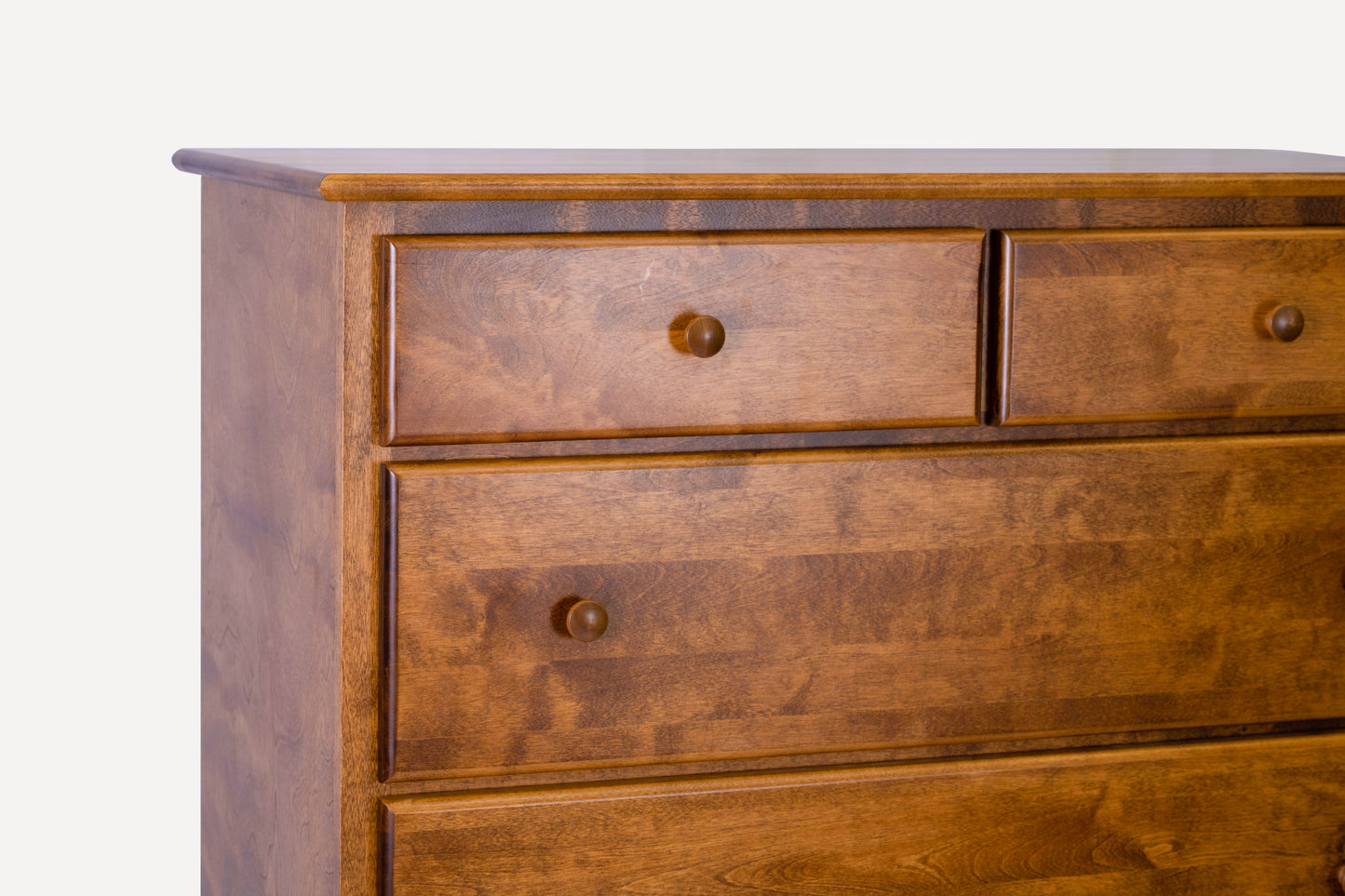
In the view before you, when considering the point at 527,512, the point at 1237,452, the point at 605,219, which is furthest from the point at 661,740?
the point at 1237,452

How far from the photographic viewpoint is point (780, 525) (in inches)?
83.8

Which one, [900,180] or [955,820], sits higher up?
[900,180]

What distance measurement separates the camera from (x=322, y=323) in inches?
79.1

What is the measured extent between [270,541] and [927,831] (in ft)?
2.75

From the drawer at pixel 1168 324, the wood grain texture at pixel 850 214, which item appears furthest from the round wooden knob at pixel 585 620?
the drawer at pixel 1168 324

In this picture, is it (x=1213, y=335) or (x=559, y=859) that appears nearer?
(x=559, y=859)

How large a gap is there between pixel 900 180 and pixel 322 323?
2.10ft

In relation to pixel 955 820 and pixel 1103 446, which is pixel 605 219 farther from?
pixel 955 820

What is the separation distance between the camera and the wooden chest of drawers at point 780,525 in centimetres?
200

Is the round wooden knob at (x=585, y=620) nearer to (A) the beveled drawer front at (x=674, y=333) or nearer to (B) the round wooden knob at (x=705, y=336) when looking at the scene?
(A) the beveled drawer front at (x=674, y=333)

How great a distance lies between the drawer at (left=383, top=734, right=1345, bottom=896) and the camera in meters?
2.09

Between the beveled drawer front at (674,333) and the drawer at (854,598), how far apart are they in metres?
0.05

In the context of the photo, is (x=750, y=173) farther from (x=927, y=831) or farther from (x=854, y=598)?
(x=927, y=831)

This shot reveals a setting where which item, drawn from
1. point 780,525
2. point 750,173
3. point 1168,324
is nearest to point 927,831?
point 780,525
